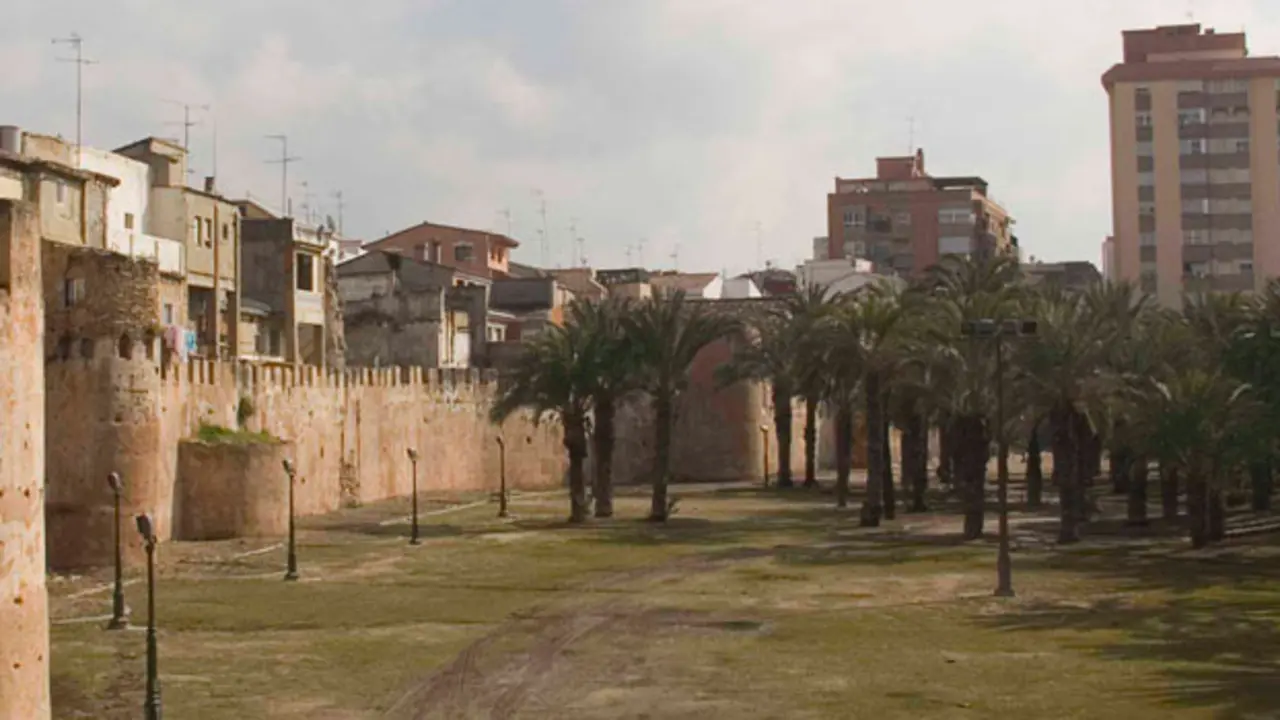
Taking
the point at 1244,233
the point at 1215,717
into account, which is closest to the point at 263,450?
the point at 1215,717

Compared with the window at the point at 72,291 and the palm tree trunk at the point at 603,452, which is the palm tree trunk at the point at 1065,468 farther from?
the window at the point at 72,291

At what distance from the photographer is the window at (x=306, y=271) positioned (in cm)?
6550

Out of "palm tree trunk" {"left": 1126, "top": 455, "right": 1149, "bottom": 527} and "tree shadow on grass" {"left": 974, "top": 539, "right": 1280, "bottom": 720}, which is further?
"palm tree trunk" {"left": 1126, "top": 455, "right": 1149, "bottom": 527}

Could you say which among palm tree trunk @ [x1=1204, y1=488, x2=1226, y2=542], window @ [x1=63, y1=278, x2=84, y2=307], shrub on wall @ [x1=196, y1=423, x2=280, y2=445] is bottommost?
palm tree trunk @ [x1=1204, y1=488, x2=1226, y2=542]

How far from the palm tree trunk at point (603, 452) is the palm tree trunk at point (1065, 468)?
12.2 m

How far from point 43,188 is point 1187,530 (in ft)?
107

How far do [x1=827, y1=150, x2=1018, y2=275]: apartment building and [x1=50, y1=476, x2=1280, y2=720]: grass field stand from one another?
2769 inches

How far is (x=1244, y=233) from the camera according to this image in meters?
96.5

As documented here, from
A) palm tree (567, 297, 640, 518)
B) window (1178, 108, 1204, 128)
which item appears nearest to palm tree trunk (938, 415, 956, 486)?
palm tree (567, 297, 640, 518)

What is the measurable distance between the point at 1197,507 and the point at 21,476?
1240 inches

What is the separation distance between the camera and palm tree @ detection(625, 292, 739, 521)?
47.7 metres

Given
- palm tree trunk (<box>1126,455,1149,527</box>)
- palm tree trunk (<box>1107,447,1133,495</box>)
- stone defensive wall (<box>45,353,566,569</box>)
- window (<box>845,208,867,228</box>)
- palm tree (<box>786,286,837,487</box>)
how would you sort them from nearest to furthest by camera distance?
stone defensive wall (<box>45,353,566,569</box>) < palm tree trunk (<box>1126,455,1149,527</box>) < palm tree (<box>786,286,837,487</box>) < palm tree trunk (<box>1107,447,1133,495</box>) < window (<box>845,208,867,228</box>)

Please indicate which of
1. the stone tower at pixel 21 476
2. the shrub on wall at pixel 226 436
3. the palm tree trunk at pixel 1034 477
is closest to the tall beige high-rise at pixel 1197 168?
the palm tree trunk at pixel 1034 477

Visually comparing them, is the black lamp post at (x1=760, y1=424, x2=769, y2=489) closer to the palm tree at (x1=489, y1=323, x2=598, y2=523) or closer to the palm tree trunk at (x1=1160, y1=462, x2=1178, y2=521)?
the palm tree at (x1=489, y1=323, x2=598, y2=523)
